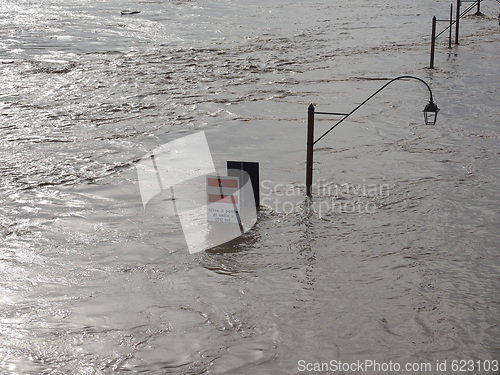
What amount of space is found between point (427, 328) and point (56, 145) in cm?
796

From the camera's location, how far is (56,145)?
37.9 feet

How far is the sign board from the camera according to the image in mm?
7793

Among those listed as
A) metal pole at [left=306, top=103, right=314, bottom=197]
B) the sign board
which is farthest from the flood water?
the sign board

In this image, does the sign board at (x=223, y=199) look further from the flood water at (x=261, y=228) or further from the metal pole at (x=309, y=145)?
the metal pole at (x=309, y=145)

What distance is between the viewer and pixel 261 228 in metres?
8.03

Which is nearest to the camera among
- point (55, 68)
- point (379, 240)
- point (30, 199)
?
point (379, 240)

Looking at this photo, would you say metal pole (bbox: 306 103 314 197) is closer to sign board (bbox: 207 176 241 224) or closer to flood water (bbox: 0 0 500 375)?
flood water (bbox: 0 0 500 375)

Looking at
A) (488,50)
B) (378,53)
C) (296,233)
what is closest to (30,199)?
(296,233)

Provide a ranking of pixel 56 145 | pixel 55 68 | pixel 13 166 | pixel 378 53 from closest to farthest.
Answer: pixel 13 166, pixel 56 145, pixel 55 68, pixel 378 53

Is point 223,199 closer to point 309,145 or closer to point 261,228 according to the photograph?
point 261,228

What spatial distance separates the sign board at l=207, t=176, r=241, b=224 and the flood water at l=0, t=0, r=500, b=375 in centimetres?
39

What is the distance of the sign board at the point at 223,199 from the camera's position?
7.79m

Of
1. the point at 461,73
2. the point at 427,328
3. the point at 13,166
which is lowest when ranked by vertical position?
the point at 427,328

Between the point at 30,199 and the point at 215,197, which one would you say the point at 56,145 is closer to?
the point at 30,199
